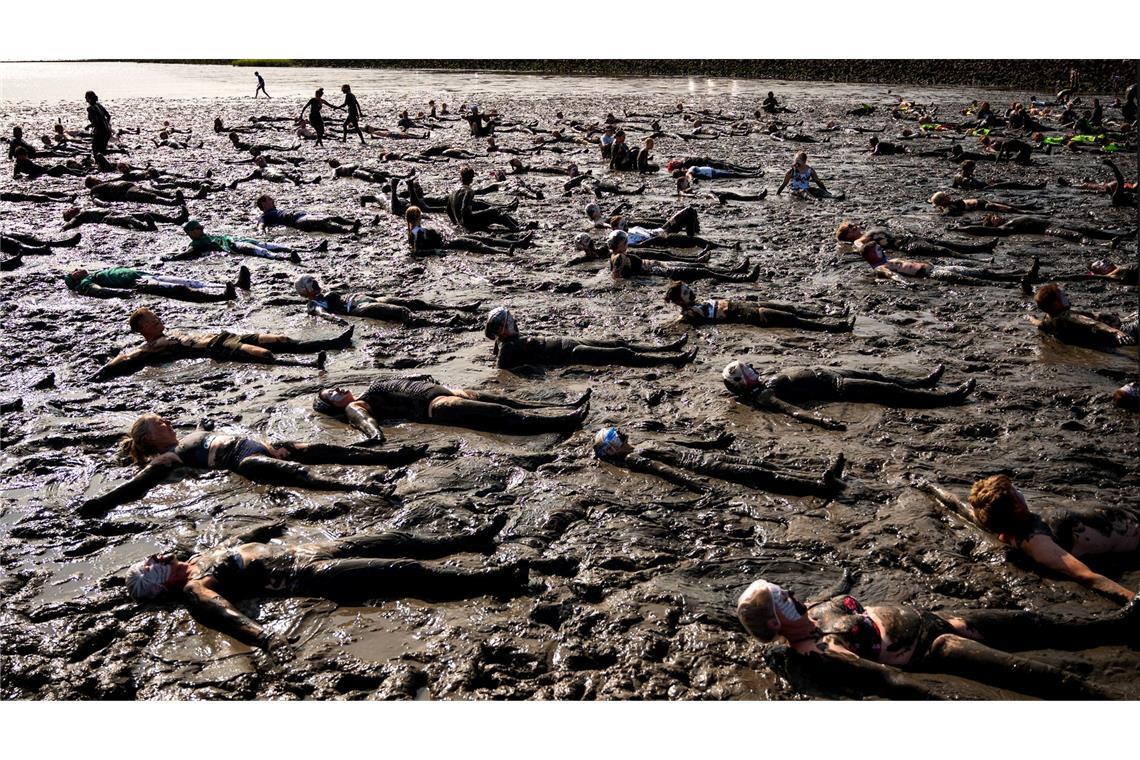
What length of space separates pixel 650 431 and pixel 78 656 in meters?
5.55

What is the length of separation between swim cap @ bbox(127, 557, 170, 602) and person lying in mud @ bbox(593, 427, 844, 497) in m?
A: 4.00

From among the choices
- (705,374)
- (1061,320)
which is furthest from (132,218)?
(1061,320)

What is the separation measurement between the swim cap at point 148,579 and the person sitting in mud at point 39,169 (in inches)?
920

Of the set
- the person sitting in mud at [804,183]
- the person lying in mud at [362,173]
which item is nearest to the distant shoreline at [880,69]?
the person lying in mud at [362,173]

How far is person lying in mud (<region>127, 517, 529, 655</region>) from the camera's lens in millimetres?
6527

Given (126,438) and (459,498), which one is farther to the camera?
(126,438)

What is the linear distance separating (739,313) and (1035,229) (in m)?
7.81

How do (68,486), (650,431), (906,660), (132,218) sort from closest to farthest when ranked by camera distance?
(906,660)
(68,486)
(650,431)
(132,218)

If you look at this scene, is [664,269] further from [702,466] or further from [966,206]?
[966,206]

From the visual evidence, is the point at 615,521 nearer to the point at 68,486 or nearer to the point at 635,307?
the point at 68,486

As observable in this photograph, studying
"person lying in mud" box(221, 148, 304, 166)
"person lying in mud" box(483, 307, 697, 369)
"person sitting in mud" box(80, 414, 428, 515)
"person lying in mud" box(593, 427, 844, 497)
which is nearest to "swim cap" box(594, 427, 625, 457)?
"person lying in mud" box(593, 427, 844, 497)

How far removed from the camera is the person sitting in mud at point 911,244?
14.9 m

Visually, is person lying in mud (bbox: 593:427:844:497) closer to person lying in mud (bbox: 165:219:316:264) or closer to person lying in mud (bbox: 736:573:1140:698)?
person lying in mud (bbox: 736:573:1140:698)

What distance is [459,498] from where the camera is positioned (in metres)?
7.97
